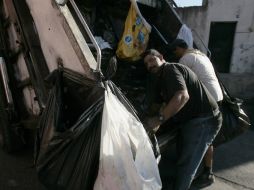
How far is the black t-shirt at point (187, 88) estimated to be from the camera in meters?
2.20

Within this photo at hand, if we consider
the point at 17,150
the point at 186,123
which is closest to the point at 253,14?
the point at 186,123

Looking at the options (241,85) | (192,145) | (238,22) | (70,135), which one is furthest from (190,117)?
A: (238,22)

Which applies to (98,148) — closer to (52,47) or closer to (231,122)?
(52,47)

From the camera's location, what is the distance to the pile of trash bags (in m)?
1.69

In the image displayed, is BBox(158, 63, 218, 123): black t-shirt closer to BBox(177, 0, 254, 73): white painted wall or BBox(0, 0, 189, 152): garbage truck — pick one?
BBox(0, 0, 189, 152): garbage truck

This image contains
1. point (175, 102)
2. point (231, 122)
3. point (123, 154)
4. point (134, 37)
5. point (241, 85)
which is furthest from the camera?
point (241, 85)

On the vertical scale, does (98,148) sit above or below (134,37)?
below

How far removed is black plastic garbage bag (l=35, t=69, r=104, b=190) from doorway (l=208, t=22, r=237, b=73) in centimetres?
712

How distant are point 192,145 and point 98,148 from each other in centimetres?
104

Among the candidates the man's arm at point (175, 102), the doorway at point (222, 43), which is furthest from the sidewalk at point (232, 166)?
the doorway at point (222, 43)

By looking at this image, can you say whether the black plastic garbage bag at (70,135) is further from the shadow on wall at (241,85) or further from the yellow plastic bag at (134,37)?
the shadow on wall at (241,85)

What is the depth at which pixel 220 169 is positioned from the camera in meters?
3.37

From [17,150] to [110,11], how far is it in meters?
2.28

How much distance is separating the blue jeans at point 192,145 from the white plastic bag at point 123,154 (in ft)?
2.32
